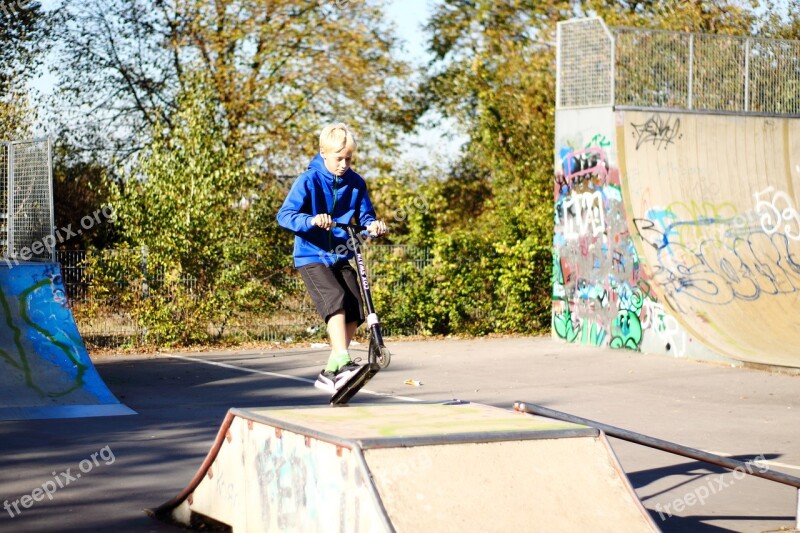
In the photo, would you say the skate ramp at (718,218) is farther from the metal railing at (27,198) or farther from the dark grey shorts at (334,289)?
the dark grey shorts at (334,289)

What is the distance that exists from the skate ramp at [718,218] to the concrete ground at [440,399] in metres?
1.25

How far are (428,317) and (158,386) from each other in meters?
7.42

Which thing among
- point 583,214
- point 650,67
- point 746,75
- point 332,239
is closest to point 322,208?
point 332,239

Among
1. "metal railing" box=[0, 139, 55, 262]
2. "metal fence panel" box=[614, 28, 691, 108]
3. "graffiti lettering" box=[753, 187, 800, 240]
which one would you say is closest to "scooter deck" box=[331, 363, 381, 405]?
"metal railing" box=[0, 139, 55, 262]

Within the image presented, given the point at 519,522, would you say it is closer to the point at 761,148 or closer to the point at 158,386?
the point at 158,386

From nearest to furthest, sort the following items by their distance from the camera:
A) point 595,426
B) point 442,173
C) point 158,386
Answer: point 595,426 → point 158,386 → point 442,173

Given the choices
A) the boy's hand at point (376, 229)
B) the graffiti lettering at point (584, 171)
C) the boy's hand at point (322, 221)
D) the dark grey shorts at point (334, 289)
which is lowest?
the dark grey shorts at point (334, 289)

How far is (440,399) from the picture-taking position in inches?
400

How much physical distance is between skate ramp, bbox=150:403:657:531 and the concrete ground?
776mm

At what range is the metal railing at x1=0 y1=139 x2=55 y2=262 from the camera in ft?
37.2

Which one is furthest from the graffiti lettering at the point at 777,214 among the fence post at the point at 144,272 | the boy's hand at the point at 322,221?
the boy's hand at the point at 322,221

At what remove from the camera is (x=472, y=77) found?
89.6 ft

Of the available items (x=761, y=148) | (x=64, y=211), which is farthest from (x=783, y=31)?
(x=64, y=211)

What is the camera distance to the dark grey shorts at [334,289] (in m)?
6.51
